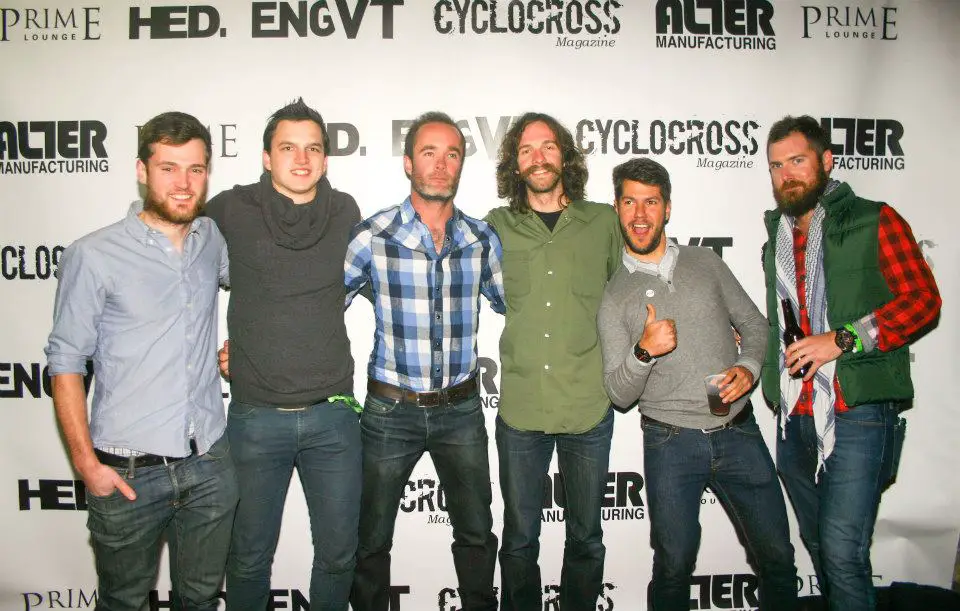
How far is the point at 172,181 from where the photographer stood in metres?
1.98

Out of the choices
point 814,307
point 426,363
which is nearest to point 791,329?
point 814,307

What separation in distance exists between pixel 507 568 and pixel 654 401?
1.01 m

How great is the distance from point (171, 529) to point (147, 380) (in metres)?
0.61

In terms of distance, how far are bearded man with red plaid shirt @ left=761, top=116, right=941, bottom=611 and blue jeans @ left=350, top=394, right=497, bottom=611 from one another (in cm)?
141

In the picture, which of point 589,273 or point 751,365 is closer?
Result: point 751,365

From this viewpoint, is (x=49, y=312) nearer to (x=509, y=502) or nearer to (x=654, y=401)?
(x=509, y=502)

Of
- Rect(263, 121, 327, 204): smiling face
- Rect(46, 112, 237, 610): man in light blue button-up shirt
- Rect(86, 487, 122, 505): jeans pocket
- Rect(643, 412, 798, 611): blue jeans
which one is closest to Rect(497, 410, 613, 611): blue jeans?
Rect(643, 412, 798, 611): blue jeans

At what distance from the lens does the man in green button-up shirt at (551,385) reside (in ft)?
8.01

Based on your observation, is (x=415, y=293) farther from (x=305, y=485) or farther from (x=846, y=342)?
(x=846, y=342)

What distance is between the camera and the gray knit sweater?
2.27m

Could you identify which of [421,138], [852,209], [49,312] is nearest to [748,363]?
[852,209]

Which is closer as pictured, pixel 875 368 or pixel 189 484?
pixel 189 484

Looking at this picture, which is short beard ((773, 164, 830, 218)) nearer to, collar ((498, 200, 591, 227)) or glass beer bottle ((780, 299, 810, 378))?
glass beer bottle ((780, 299, 810, 378))

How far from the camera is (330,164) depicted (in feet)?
9.98
